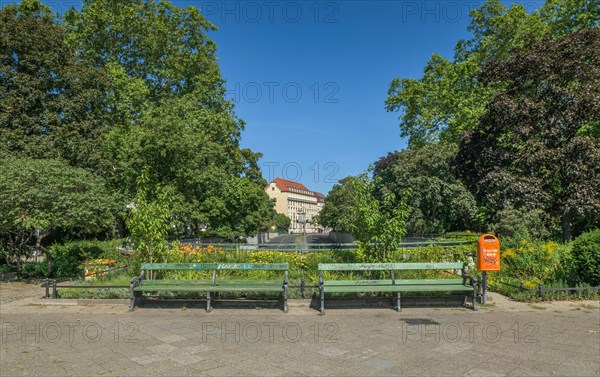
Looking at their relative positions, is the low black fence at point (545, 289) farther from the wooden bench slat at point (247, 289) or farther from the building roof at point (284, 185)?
the building roof at point (284, 185)

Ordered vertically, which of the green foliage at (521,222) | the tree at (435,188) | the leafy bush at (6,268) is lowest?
the leafy bush at (6,268)

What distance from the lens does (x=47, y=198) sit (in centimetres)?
1189

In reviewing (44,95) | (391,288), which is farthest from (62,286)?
(44,95)

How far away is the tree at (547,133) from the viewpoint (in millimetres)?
14672

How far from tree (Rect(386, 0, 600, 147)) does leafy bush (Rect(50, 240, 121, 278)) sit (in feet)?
58.9

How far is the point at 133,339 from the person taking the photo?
248 inches

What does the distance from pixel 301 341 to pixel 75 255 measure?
12019mm

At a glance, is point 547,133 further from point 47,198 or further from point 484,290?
point 47,198

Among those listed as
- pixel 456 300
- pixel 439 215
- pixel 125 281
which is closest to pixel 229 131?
pixel 439 215

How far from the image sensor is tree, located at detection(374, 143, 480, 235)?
26078 millimetres

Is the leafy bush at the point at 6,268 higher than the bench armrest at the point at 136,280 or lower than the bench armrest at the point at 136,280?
lower

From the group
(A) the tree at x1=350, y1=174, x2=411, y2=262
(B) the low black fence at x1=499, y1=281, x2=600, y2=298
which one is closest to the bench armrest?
(A) the tree at x1=350, y1=174, x2=411, y2=262

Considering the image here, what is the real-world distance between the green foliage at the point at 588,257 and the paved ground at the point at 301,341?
1.08m

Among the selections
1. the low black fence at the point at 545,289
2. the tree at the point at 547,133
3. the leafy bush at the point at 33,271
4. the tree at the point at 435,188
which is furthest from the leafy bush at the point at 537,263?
the leafy bush at the point at 33,271
